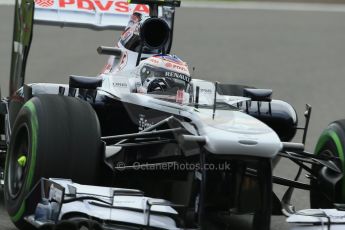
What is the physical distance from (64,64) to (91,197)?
30.9 ft

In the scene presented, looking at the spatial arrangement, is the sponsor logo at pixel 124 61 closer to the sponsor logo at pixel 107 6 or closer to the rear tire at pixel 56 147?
the sponsor logo at pixel 107 6

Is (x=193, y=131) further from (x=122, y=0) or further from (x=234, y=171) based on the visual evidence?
(x=122, y=0)

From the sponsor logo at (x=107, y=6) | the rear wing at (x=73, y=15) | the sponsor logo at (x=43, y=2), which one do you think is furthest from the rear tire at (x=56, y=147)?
the sponsor logo at (x=107, y=6)

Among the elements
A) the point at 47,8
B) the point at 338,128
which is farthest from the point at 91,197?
the point at 47,8

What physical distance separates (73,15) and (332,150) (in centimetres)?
350

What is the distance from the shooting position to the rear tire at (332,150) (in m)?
6.66

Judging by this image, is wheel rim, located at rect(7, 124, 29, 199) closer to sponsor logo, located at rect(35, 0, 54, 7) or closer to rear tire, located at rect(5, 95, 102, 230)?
rear tire, located at rect(5, 95, 102, 230)

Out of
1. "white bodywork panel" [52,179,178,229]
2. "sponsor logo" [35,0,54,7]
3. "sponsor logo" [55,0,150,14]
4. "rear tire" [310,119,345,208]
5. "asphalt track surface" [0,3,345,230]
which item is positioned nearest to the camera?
"white bodywork panel" [52,179,178,229]

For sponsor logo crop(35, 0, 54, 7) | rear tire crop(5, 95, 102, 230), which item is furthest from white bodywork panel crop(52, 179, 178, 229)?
sponsor logo crop(35, 0, 54, 7)

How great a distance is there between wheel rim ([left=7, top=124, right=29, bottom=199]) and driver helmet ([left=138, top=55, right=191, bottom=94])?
41.7 inches

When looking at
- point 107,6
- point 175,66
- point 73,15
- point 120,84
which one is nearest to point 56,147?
point 120,84

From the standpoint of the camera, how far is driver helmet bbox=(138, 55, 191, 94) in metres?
7.12

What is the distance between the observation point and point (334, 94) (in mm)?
13719

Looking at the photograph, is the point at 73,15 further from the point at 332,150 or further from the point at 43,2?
the point at 332,150
